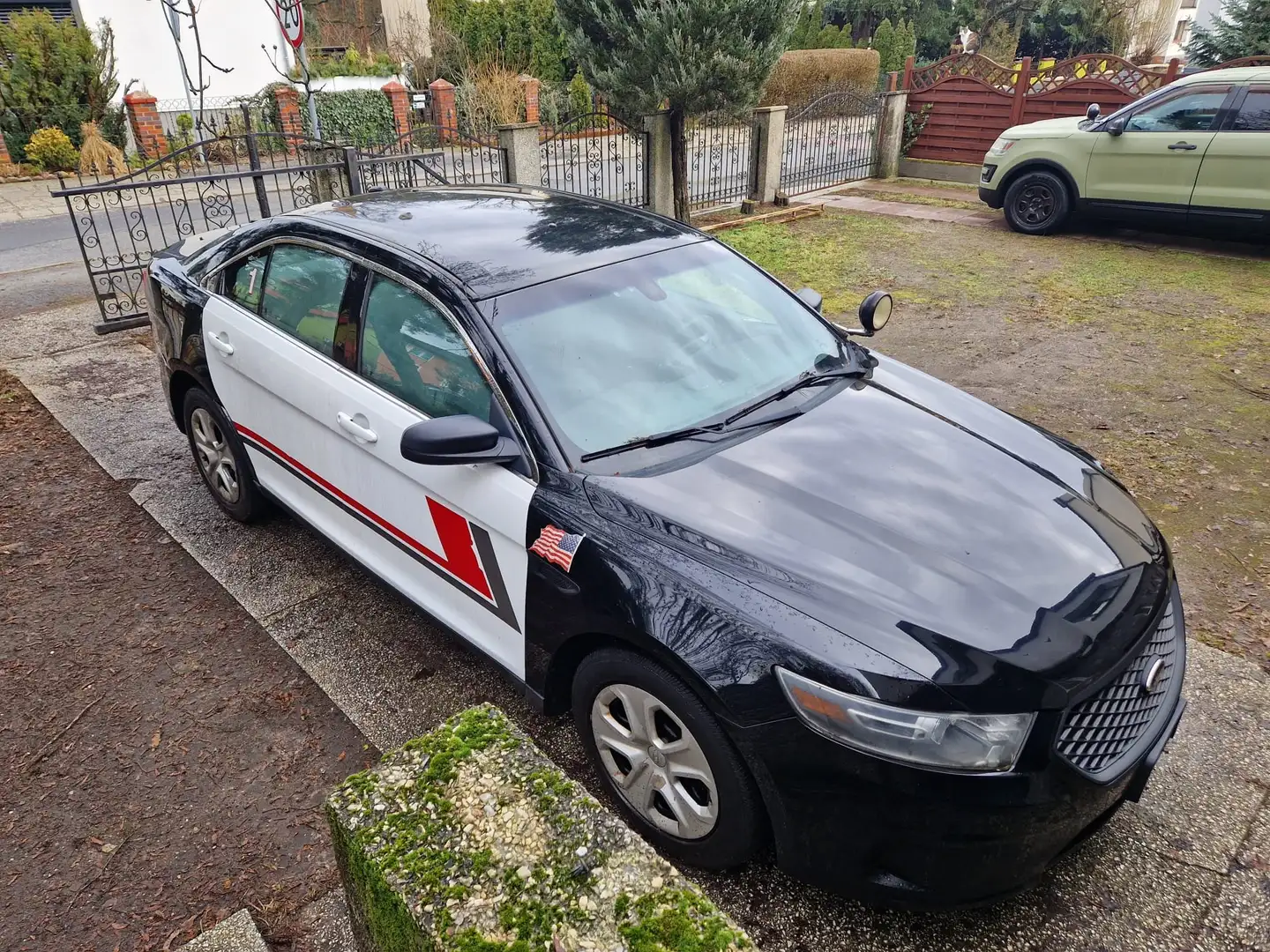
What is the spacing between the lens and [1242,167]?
337 inches

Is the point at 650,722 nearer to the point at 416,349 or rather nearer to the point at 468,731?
the point at 468,731

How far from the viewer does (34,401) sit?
6.03m

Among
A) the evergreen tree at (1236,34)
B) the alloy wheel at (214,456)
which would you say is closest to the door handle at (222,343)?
the alloy wheel at (214,456)

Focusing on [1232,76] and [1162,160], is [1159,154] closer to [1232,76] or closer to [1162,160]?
[1162,160]

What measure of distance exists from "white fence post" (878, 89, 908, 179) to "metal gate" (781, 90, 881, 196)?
0.33ft

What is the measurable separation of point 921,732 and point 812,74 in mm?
30128

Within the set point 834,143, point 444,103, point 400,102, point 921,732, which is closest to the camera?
point 921,732

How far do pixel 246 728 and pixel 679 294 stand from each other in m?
2.26

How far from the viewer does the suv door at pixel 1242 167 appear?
845cm

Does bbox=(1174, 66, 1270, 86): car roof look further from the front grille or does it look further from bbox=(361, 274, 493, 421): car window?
bbox=(361, 274, 493, 421): car window

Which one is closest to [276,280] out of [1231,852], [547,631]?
[547,631]

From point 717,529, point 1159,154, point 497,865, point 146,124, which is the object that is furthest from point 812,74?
point 497,865

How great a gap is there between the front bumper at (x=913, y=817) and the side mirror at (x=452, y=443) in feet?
3.63

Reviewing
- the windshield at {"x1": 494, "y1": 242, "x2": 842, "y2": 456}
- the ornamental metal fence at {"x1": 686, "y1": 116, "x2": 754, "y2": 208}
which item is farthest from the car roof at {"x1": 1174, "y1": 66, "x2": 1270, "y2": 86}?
the windshield at {"x1": 494, "y1": 242, "x2": 842, "y2": 456}
